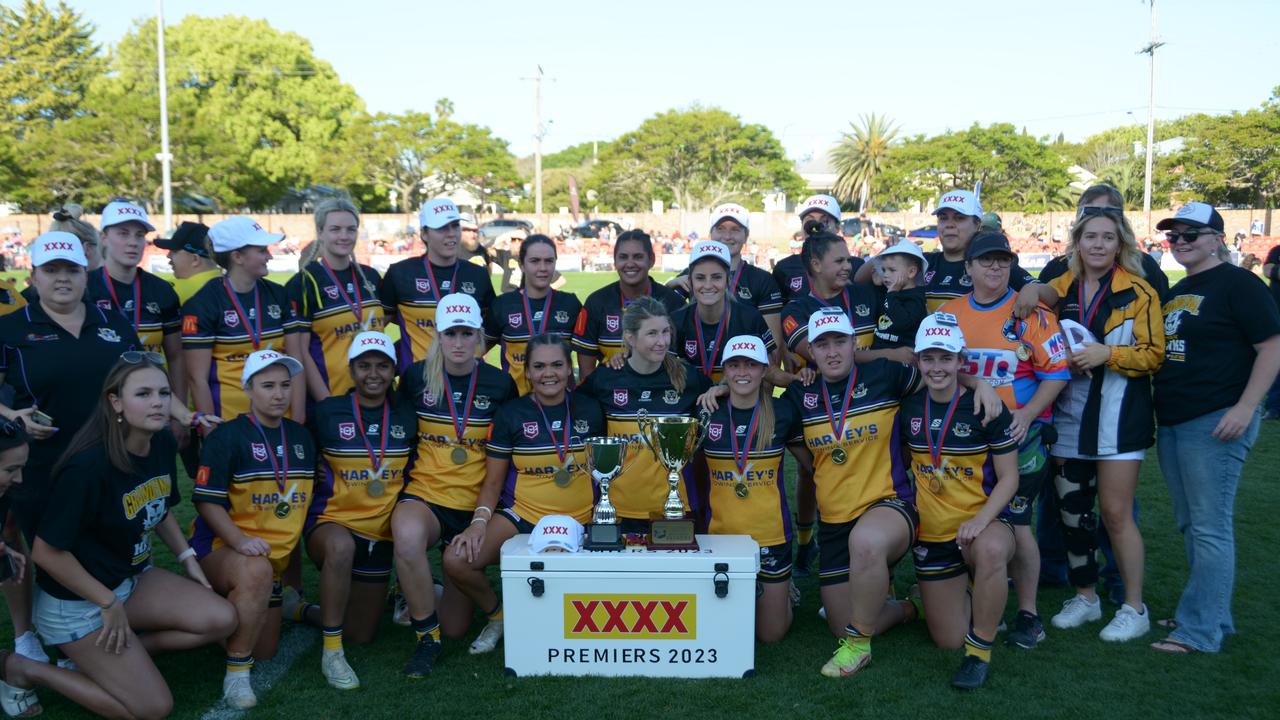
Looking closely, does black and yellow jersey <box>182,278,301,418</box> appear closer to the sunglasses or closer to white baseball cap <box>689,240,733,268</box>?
the sunglasses

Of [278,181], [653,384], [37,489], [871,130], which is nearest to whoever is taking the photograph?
[37,489]

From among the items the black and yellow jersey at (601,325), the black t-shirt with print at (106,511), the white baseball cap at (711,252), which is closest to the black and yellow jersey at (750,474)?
the white baseball cap at (711,252)

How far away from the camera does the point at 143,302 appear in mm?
5074

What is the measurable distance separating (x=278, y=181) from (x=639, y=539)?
5082cm

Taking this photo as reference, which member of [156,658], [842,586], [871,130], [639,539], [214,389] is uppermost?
[871,130]

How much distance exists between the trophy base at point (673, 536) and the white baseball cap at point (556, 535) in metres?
0.36

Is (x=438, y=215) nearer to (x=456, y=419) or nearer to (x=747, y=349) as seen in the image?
(x=456, y=419)

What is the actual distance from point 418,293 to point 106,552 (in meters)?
2.30

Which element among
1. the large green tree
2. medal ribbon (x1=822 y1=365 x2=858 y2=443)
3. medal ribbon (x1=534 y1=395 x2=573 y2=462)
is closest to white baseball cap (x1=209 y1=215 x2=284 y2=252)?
medal ribbon (x1=534 y1=395 x2=573 y2=462)

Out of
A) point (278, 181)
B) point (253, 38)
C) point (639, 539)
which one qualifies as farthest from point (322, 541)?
point (253, 38)

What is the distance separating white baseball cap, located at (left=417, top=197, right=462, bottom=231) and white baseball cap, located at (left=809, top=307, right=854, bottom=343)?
233 cm

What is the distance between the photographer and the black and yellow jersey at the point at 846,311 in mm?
5309

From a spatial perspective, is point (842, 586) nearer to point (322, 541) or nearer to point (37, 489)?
point (322, 541)

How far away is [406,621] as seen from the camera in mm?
5020
